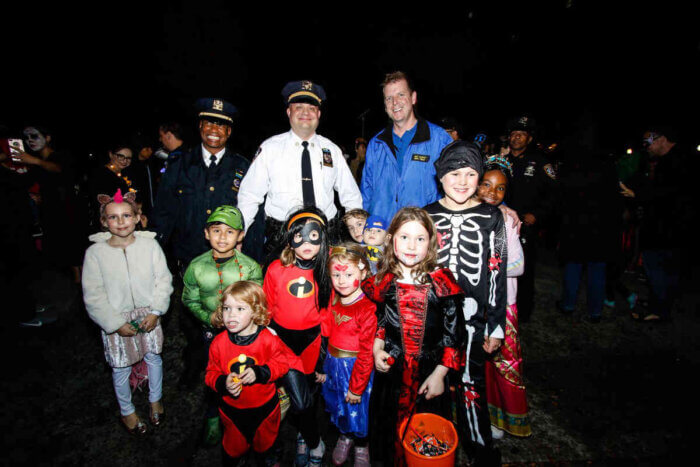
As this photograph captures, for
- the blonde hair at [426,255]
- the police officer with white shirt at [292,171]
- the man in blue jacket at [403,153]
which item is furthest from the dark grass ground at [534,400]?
the man in blue jacket at [403,153]

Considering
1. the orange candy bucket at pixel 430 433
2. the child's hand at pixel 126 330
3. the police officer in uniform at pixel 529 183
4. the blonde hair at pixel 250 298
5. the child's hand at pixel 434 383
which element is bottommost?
the orange candy bucket at pixel 430 433

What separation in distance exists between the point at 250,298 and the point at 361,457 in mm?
1600

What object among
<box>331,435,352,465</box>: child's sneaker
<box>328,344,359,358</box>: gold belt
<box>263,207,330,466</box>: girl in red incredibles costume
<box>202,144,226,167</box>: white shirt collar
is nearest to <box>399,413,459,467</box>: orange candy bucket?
<box>328,344,359,358</box>: gold belt

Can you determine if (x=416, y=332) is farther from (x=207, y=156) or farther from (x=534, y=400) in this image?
(x=207, y=156)

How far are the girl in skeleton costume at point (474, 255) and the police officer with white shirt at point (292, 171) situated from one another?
1.42m

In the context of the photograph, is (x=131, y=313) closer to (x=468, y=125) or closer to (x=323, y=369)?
(x=323, y=369)

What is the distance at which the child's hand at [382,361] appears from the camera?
2160mm

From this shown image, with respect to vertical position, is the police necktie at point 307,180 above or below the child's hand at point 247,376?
above

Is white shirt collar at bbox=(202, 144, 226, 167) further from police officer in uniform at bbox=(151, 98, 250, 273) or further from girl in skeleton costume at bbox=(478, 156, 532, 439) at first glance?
girl in skeleton costume at bbox=(478, 156, 532, 439)

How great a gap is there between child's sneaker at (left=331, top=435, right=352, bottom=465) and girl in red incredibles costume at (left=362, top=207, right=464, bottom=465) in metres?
0.49

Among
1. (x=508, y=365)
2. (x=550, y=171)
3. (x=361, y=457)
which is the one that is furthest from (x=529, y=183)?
(x=361, y=457)

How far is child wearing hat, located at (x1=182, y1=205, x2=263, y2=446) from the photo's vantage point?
8.92 ft

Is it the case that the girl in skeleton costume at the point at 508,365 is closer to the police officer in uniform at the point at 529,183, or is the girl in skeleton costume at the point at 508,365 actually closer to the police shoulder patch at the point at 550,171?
the police officer in uniform at the point at 529,183

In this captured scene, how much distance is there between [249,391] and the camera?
2.18 meters
